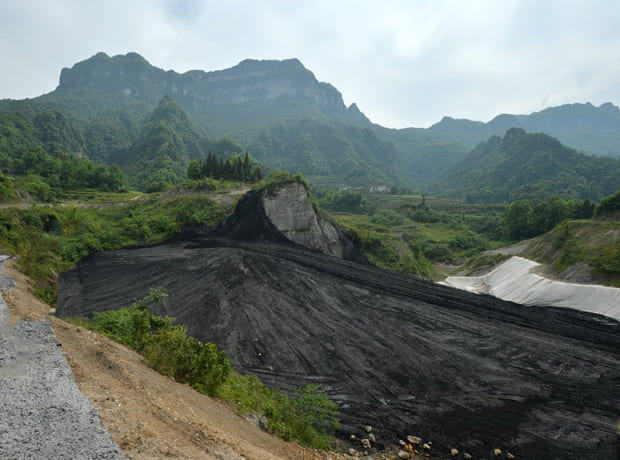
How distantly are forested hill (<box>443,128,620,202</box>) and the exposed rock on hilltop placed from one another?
100520 millimetres

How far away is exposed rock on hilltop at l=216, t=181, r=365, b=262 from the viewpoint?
112ft

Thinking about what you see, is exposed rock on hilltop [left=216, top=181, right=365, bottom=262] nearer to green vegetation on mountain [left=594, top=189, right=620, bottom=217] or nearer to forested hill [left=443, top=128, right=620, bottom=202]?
green vegetation on mountain [left=594, top=189, right=620, bottom=217]

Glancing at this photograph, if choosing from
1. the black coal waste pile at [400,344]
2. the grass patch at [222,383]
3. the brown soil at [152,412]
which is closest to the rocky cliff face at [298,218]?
the black coal waste pile at [400,344]

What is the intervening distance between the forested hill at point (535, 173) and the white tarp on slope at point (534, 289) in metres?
87.4

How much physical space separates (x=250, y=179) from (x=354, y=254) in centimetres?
2689

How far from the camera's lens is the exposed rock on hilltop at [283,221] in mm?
34281

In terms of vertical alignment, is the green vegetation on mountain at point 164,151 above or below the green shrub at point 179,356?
above

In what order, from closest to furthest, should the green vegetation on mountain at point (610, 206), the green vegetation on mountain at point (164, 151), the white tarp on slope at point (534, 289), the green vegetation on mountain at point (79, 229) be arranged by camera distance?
the white tarp on slope at point (534, 289)
the green vegetation on mountain at point (79, 229)
the green vegetation on mountain at point (610, 206)
the green vegetation on mountain at point (164, 151)

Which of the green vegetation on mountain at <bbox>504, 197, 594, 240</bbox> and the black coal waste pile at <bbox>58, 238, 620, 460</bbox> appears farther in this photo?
the green vegetation on mountain at <bbox>504, 197, 594, 240</bbox>

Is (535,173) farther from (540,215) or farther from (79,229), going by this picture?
(79,229)

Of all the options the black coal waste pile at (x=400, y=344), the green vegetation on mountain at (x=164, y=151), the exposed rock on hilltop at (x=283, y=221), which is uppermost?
the green vegetation on mountain at (x=164, y=151)

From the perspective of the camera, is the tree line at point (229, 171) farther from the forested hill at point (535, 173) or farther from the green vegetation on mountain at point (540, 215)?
the forested hill at point (535, 173)

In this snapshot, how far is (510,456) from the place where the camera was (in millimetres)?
9391

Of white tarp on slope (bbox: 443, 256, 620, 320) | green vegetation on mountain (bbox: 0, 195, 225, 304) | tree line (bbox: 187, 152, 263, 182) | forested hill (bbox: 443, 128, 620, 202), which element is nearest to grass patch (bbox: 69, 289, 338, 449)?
green vegetation on mountain (bbox: 0, 195, 225, 304)
